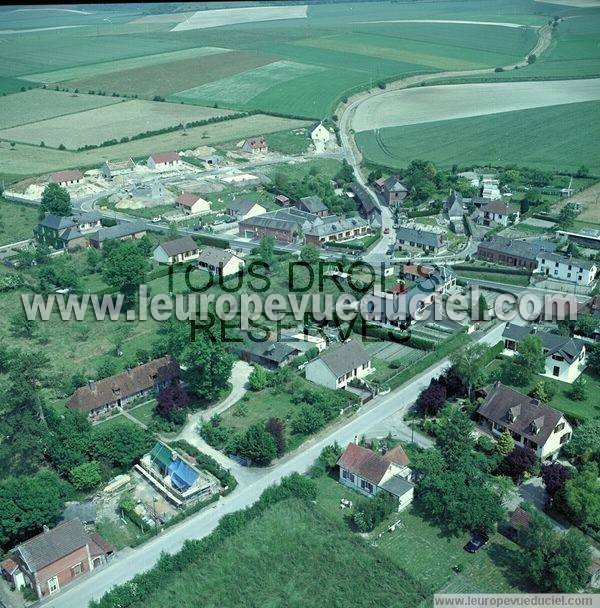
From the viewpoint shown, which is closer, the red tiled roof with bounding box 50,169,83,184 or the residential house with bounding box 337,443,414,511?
the residential house with bounding box 337,443,414,511

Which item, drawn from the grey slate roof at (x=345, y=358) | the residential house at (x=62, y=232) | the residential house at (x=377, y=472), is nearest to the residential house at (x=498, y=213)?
the grey slate roof at (x=345, y=358)

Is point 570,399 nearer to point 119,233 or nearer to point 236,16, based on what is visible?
point 119,233

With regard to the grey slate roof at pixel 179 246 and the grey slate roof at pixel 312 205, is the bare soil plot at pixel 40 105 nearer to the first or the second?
the grey slate roof at pixel 312 205

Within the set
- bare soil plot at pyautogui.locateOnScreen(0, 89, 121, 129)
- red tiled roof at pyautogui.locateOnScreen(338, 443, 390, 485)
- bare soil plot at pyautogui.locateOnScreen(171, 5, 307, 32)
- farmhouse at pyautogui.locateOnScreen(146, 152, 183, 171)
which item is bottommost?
red tiled roof at pyautogui.locateOnScreen(338, 443, 390, 485)

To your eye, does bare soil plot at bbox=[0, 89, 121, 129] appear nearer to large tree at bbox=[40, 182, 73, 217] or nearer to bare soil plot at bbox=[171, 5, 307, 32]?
large tree at bbox=[40, 182, 73, 217]

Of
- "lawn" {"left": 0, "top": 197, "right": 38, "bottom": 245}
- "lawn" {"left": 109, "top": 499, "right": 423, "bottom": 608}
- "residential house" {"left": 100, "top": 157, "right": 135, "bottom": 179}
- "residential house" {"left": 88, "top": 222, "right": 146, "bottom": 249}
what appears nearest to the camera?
"lawn" {"left": 109, "top": 499, "right": 423, "bottom": 608}

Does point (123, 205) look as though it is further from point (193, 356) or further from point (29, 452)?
point (29, 452)

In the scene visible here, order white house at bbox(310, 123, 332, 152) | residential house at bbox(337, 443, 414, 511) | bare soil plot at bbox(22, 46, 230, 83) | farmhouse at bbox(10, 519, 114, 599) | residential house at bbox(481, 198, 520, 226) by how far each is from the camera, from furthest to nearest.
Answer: bare soil plot at bbox(22, 46, 230, 83)
white house at bbox(310, 123, 332, 152)
residential house at bbox(481, 198, 520, 226)
residential house at bbox(337, 443, 414, 511)
farmhouse at bbox(10, 519, 114, 599)

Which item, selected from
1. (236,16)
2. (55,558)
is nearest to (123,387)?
(55,558)

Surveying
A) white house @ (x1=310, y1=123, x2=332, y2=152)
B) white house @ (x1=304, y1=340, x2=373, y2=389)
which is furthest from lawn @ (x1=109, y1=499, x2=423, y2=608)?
white house @ (x1=310, y1=123, x2=332, y2=152)
